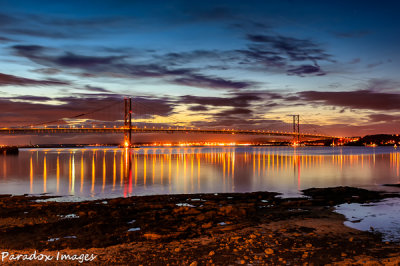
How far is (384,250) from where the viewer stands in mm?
6637

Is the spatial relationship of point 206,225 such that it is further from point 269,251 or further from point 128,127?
point 128,127

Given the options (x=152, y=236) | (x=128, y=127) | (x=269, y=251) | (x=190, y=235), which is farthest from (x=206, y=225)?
(x=128, y=127)

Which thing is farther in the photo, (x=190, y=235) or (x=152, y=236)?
(x=190, y=235)

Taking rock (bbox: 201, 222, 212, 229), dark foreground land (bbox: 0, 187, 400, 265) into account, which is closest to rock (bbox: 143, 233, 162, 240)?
dark foreground land (bbox: 0, 187, 400, 265)

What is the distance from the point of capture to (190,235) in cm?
749

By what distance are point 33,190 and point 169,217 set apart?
36.1 ft

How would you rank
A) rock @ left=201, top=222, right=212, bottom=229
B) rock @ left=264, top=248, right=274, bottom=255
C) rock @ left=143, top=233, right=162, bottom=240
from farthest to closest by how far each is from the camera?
rock @ left=201, top=222, right=212, bottom=229 → rock @ left=143, top=233, right=162, bottom=240 → rock @ left=264, top=248, right=274, bottom=255

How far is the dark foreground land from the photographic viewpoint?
618 cm

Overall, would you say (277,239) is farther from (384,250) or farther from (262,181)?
(262,181)

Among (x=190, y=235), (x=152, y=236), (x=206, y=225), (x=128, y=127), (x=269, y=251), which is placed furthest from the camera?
(x=128, y=127)

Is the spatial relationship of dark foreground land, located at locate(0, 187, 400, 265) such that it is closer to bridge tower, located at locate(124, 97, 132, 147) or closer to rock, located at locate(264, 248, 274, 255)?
rock, located at locate(264, 248, 274, 255)

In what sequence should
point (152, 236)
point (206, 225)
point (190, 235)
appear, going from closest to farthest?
point (152, 236) < point (190, 235) < point (206, 225)

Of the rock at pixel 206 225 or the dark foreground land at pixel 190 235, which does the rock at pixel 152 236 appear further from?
the rock at pixel 206 225

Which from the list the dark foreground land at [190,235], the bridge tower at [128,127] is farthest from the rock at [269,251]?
the bridge tower at [128,127]
